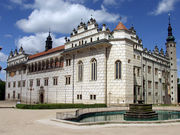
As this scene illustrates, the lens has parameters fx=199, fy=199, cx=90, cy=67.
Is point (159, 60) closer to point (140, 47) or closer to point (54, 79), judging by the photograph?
point (140, 47)

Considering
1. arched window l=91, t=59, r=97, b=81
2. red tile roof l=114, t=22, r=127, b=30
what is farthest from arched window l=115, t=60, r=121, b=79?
red tile roof l=114, t=22, r=127, b=30

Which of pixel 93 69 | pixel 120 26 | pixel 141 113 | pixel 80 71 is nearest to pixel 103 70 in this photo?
pixel 93 69

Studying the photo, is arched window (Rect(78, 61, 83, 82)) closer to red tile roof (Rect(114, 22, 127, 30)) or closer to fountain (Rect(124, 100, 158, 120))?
red tile roof (Rect(114, 22, 127, 30))

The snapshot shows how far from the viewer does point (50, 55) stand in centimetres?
5584

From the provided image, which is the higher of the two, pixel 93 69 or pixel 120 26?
pixel 120 26

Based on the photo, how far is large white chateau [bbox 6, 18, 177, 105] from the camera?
38906 mm

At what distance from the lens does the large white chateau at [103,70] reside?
128ft

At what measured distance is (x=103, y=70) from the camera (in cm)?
3950

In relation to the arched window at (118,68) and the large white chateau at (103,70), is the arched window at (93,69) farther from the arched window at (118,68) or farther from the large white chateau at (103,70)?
the arched window at (118,68)

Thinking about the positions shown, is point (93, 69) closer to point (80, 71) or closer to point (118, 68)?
point (80, 71)

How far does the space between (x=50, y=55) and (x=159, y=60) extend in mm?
30765

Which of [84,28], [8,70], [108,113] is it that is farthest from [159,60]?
[8,70]

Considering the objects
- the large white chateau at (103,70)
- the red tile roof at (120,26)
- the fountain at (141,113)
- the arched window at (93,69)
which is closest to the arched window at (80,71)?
the large white chateau at (103,70)

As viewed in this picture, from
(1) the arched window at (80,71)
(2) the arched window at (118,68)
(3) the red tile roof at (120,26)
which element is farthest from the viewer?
(1) the arched window at (80,71)
